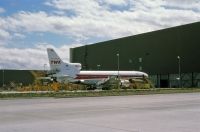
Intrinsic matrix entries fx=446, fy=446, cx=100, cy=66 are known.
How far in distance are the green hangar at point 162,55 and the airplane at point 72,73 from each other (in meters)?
13.9

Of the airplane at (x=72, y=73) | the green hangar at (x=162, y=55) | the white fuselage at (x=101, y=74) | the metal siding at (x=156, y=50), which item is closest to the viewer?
the airplane at (x=72, y=73)

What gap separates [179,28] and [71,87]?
37888 mm

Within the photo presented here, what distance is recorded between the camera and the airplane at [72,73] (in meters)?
A: 83.6

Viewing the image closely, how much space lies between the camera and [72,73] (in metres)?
84.9

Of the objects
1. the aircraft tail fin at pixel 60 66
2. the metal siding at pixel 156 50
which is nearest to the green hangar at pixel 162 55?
the metal siding at pixel 156 50

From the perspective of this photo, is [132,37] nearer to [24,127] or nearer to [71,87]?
[71,87]

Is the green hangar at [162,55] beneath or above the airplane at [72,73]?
above

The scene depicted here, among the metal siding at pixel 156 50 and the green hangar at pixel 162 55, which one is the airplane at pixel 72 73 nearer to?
the metal siding at pixel 156 50

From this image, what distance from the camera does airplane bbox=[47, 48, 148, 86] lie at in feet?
274

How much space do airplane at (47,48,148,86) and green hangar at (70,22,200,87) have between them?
1386 centimetres

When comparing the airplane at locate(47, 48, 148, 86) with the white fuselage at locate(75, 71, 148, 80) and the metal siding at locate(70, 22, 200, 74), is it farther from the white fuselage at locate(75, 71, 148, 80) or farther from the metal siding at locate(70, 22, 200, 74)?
the metal siding at locate(70, 22, 200, 74)

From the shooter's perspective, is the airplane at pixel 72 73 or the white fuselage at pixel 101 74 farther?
the white fuselage at pixel 101 74

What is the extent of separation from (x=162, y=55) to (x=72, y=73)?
26.5 m

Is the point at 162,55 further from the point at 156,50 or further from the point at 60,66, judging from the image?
the point at 60,66
